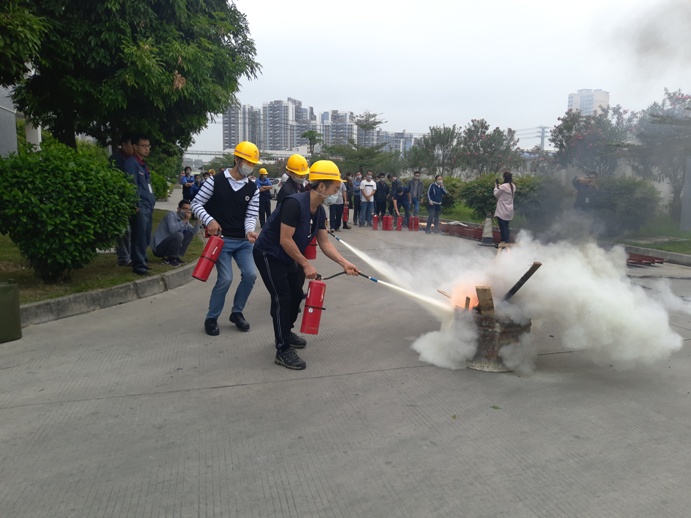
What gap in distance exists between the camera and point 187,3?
34.8 feet

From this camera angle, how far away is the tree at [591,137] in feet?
57.7

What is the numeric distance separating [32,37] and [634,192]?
12.7 metres

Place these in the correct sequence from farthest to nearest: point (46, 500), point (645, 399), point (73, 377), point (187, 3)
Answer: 1. point (187, 3)
2. point (73, 377)
3. point (645, 399)
4. point (46, 500)

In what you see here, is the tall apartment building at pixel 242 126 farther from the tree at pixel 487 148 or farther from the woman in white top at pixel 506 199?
the woman in white top at pixel 506 199

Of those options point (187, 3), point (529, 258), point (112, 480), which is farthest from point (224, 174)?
point (187, 3)

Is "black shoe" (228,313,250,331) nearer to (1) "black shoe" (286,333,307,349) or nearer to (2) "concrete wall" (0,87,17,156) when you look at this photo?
(1) "black shoe" (286,333,307,349)

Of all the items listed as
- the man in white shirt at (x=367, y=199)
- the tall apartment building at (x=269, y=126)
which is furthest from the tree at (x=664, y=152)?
the tall apartment building at (x=269, y=126)

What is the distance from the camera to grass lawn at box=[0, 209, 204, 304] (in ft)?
21.1

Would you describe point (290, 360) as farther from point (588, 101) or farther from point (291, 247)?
point (588, 101)

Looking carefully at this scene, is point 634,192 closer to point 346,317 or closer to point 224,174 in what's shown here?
point 346,317

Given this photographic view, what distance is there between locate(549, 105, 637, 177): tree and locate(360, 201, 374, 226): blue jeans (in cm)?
654

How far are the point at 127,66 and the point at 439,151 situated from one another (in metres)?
27.9

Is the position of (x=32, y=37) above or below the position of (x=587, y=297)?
above

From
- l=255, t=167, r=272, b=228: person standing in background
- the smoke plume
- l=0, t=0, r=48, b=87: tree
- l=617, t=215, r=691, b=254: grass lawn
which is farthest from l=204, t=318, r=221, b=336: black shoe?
l=617, t=215, r=691, b=254: grass lawn
